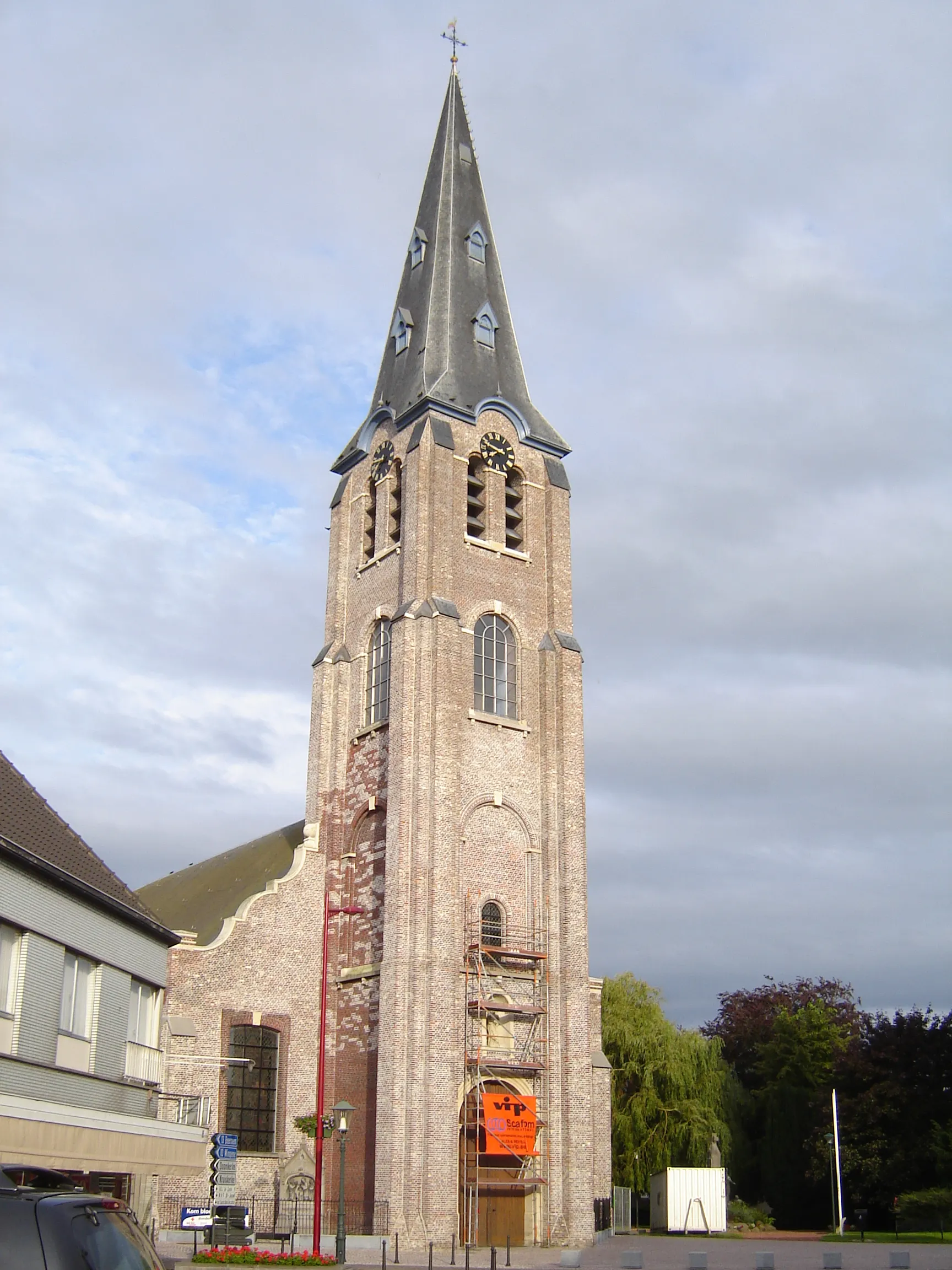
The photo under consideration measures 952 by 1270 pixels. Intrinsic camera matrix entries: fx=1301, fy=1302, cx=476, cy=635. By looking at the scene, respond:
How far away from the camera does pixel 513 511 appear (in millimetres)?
41375

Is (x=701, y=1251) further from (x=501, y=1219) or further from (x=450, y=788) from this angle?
(x=450, y=788)

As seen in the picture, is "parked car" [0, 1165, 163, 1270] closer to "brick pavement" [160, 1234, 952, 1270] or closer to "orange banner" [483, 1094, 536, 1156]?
"brick pavement" [160, 1234, 952, 1270]

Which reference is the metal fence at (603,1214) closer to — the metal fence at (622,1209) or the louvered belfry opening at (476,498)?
the metal fence at (622,1209)

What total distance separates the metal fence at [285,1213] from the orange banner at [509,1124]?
3.25m

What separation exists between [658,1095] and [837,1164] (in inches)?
268

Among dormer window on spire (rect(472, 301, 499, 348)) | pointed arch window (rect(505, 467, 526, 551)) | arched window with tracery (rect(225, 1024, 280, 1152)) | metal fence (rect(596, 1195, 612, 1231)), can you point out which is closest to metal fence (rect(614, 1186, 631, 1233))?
metal fence (rect(596, 1195, 612, 1231))

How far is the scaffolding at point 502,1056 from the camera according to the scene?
33.0 m

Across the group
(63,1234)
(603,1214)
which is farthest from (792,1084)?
(63,1234)

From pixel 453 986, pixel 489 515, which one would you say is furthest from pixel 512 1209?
pixel 489 515

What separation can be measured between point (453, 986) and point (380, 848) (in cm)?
469

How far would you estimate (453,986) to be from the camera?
3344 cm

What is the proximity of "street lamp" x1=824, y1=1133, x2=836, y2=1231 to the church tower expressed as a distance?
1089 cm

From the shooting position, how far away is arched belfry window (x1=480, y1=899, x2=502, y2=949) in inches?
1393

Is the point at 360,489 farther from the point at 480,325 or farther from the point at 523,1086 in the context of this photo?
the point at 523,1086
